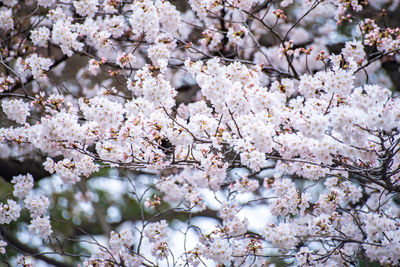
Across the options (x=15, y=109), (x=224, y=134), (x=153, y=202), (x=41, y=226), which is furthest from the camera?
(x=153, y=202)

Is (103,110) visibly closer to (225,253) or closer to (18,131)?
(18,131)

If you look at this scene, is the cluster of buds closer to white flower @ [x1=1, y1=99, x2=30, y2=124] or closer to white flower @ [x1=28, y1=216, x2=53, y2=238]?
white flower @ [x1=28, y1=216, x2=53, y2=238]

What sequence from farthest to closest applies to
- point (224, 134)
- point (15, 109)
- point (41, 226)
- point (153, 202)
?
point (153, 202)
point (41, 226)
point (15, 109)
point (224, 134)

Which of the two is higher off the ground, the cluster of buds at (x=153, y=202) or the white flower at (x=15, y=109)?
the white flower at (x=15, y=109)

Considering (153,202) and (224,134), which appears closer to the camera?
(224,134)

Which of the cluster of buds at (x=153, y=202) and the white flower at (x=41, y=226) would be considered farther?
the cluster of buds at (x=153, y=202)

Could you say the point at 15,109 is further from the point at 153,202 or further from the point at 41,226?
the point at 153,202

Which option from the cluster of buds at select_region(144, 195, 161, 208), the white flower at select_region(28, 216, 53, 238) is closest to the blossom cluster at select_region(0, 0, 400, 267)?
the white flower at select_region(28, 216, 53, 238)

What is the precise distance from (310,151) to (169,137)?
0.95m

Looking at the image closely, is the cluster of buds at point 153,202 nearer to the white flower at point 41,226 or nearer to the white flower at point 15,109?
the white flower at point 41,226

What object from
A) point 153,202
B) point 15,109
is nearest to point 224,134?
point 153,202

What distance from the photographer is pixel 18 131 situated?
3.61 metres

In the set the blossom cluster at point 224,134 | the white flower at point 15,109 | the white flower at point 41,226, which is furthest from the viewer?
the white flower at point 41,226

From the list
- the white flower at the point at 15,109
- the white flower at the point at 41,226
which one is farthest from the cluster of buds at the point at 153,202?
the white flower at the point at 15,109
